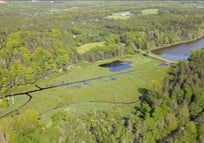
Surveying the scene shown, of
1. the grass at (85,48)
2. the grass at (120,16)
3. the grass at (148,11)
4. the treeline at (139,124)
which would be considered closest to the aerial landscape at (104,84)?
the treeline at (139,124)

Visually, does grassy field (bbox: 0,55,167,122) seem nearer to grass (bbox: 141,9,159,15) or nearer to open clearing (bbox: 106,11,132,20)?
open clearing (bbox: 106,11,132,20)

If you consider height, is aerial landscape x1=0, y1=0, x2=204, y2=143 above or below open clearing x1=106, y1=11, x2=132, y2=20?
below

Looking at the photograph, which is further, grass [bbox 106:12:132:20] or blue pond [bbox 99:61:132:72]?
grass [bbox 106:12:132:20]

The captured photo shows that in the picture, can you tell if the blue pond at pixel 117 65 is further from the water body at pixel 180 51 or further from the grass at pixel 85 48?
the water body at pixel 180 51

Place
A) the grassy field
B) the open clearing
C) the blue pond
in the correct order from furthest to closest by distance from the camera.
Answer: the open clearing → the blue pond → the grassy field

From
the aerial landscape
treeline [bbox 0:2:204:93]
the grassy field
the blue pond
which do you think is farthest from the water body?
the blue pond

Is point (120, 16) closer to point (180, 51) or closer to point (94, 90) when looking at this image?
point (180, 51)
